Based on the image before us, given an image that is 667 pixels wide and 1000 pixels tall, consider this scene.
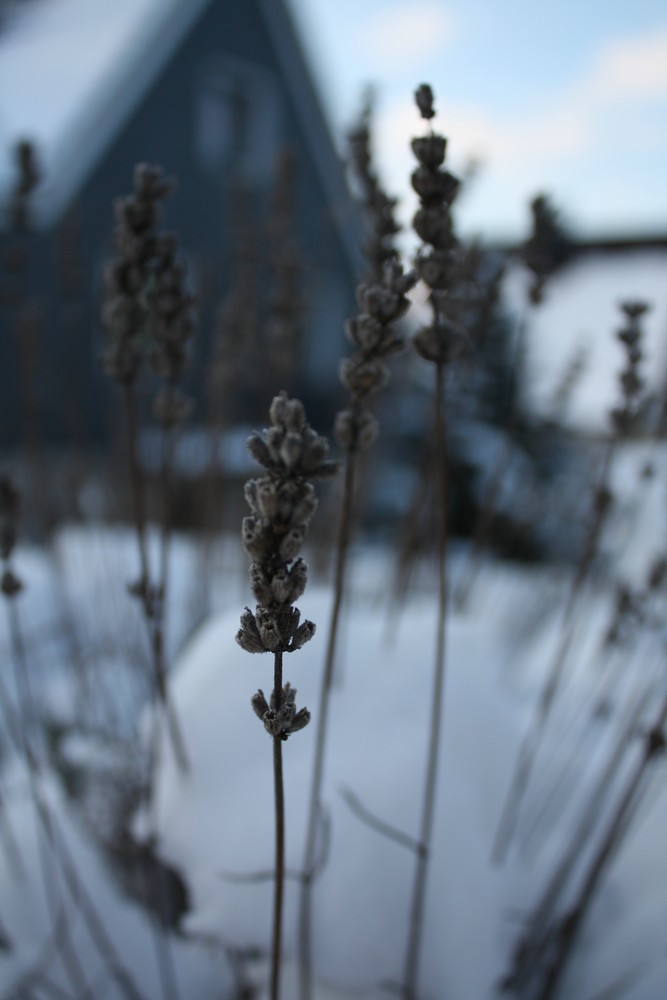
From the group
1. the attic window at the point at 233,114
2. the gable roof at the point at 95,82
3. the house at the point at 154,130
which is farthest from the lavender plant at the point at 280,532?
the attic window at the point at 233,114

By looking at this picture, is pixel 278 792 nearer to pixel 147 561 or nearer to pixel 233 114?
pixel 147 561

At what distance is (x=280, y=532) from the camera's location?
303 millimetres

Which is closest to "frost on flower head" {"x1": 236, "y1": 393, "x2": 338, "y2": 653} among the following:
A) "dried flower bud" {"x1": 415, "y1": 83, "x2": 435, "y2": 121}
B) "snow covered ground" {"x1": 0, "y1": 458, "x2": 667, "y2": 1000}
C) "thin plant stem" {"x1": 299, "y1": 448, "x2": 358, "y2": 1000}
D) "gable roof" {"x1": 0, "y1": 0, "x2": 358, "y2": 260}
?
"thin plant stem" {"x1": 299, "y1": 448, "x2": 358, "y2": 1000}

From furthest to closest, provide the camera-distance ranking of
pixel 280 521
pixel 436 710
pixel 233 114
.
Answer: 1. pixel 233 114
2. pixel 436 710
3. pixel 280 521

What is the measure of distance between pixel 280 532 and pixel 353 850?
0.47 metres

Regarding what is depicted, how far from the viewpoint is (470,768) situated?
0.79 m

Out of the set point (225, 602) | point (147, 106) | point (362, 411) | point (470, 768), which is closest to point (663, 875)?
point (470, 768)

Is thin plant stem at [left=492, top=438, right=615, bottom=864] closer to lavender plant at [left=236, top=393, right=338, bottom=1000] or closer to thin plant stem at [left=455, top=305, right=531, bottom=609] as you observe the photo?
thin plant stem at [left=455, top=305, right=531, bottom=609]

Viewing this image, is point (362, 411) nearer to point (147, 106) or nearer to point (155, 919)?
point (155, 919)

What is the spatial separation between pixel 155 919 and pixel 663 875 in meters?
0.51

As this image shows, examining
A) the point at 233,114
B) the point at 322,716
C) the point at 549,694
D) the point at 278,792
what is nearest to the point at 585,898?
the point at 549,694

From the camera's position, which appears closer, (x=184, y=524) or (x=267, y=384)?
Answer: (x=267, y=384)

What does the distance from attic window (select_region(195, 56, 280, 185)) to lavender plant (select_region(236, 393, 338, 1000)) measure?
6.27 meters

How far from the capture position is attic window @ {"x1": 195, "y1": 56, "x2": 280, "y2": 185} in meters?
6.11
